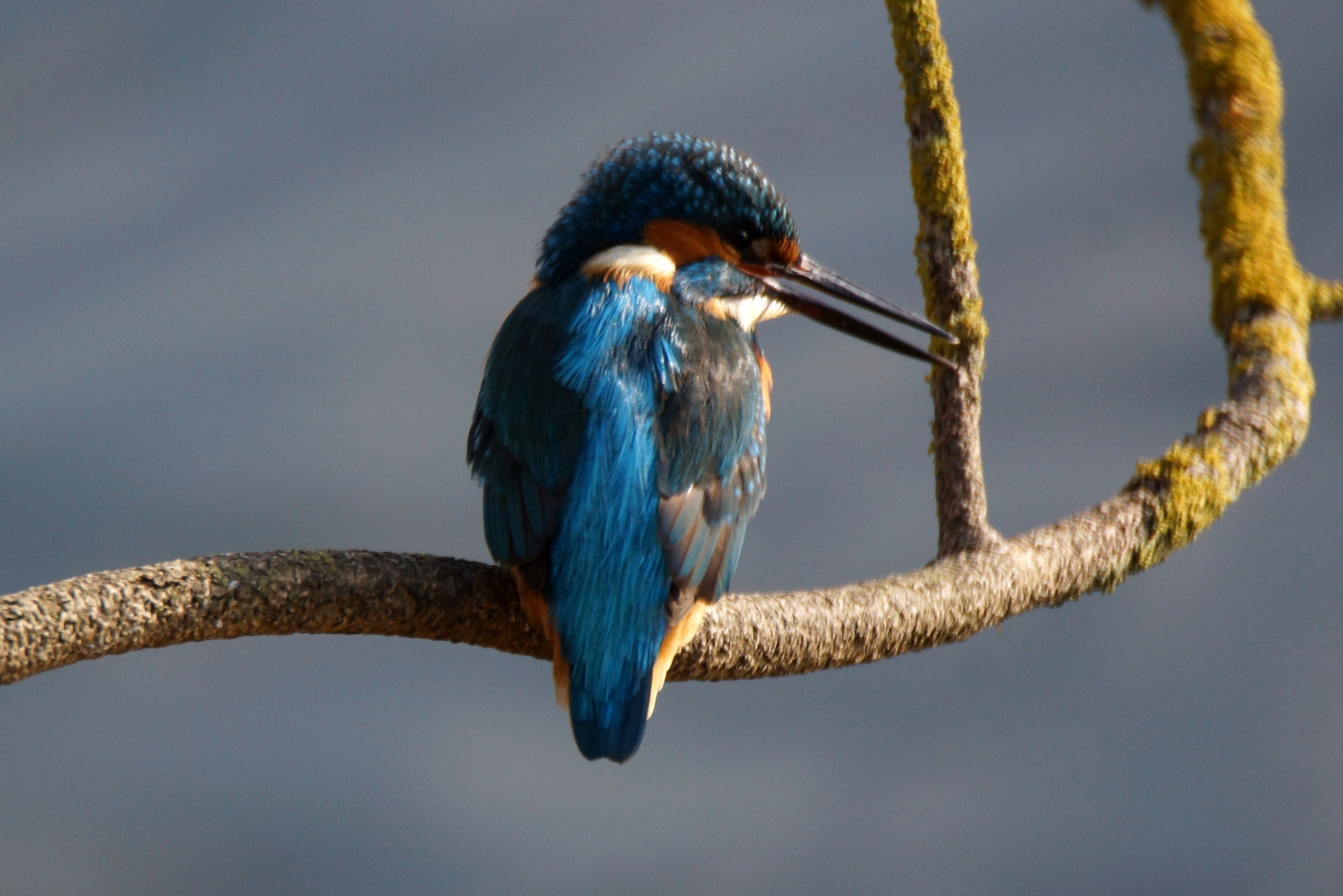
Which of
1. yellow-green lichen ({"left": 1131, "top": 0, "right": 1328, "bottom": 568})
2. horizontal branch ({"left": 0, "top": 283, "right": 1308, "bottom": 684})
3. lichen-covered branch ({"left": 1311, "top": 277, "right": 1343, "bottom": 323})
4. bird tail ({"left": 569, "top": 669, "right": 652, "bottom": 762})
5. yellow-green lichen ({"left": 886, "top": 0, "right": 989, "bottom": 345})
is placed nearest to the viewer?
horizontal branch ({"left": 0, "top": 283, "right": 1308, "bottom": 684})

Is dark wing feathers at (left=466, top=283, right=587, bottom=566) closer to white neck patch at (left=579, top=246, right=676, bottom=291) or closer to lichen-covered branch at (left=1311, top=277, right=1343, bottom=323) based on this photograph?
white neck patch at (left=579, top=246, right=676, bottom=291)

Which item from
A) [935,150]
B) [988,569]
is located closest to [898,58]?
[935,150]

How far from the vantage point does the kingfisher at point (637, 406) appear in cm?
101

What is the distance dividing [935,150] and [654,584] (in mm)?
494

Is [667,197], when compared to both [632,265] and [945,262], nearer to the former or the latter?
[632,265]

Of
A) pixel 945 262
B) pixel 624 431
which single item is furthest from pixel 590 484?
pixel 945 262

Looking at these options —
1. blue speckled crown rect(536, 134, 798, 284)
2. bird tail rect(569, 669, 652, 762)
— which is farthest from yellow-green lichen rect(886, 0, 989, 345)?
bird tail rect(569, 669, 652, 762)

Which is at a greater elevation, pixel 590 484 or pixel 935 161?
pixel 935 161

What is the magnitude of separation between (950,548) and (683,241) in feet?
1.27

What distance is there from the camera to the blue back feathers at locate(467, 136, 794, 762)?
1005 millimetres

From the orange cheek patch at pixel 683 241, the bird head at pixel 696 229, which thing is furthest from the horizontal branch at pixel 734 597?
the orange cheek patch at pixel 683 241

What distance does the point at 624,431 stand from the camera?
1.06m

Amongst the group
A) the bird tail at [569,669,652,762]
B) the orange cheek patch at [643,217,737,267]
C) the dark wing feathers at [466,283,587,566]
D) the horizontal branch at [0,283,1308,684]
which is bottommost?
the bird tail at [569,669,652,762]

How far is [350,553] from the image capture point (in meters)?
0.95
